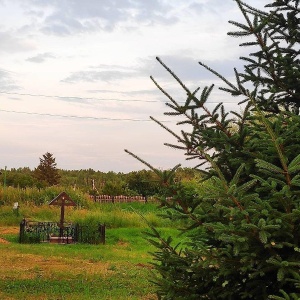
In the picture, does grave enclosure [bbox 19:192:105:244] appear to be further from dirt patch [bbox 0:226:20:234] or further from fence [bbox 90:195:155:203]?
fence [bbox 90:195:155:203]

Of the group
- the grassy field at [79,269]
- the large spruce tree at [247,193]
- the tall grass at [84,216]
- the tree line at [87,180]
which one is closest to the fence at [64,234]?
the grassy field at [79,269]

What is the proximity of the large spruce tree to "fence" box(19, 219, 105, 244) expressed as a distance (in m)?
18.0

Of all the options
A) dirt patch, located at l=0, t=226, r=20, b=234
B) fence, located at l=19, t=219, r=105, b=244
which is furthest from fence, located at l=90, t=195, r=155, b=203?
fence, located at l=19, t=219, r=105, b=244

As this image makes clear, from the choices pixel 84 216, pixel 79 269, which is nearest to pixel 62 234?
pixel 84 216

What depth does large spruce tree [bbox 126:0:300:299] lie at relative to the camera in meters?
3.39

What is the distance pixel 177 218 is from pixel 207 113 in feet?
2.96

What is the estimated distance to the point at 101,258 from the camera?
17406mm

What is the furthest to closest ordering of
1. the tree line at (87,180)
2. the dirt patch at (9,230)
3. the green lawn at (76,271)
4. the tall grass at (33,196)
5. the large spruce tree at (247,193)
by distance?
the tree line at (87,180)
the tall grass at (33,196)
the dirt patch at (9,230)
the green lawn at (76,271)
the large spruce tree at (247,193)

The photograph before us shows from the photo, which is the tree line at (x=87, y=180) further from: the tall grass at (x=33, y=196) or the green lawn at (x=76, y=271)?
the green lawn at (x=76, y=271)

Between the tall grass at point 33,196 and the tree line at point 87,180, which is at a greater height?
the tree line at point 87,180

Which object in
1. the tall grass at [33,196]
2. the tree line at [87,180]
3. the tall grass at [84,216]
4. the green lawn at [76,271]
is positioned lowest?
the green lawn at [76,271]

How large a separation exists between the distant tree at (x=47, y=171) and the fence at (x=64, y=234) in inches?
919

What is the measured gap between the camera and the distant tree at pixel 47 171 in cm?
4662

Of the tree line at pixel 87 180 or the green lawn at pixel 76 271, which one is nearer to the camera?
the green lawn at pixel 76 271
